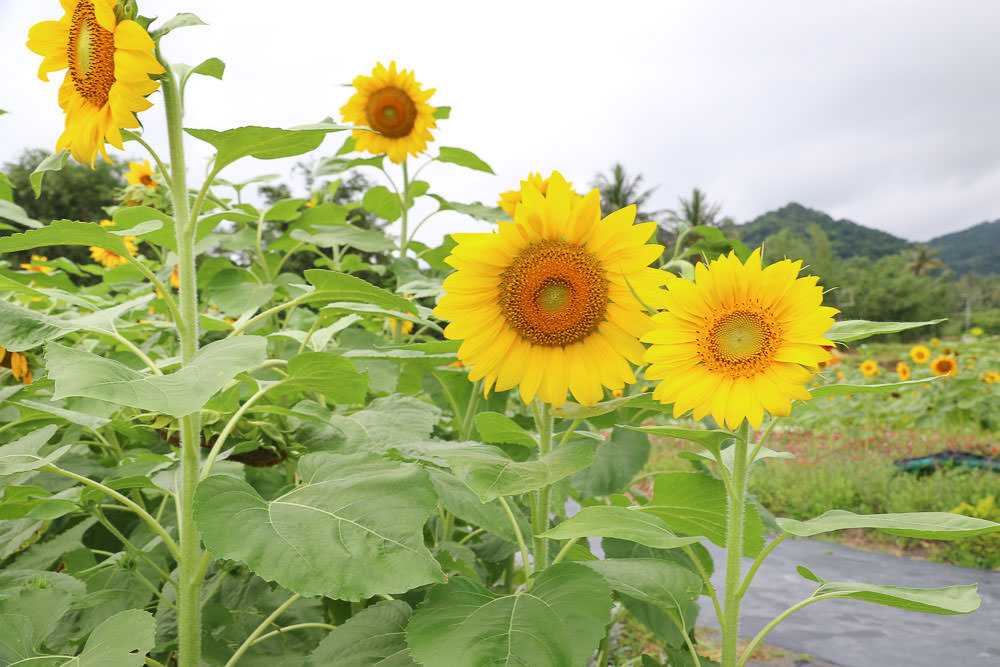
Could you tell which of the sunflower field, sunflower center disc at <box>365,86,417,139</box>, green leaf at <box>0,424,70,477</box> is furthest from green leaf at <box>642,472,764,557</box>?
sunflower center disc at <box>365,86,417,139</box>

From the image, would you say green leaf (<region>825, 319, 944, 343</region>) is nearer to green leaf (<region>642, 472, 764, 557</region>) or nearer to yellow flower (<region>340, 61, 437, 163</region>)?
green leaf (<region>642, 472, 764, 557</region>)

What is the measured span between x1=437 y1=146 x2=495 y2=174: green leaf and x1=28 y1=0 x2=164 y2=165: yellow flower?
1173 mm

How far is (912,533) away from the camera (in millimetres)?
842

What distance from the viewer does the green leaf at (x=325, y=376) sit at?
1.07 metres

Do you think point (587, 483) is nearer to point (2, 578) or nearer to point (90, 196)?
point (2, 578)

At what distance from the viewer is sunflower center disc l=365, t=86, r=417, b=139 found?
2256 millimetres

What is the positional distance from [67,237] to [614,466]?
107cm

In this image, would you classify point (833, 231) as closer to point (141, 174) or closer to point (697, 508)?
point (141, 174)

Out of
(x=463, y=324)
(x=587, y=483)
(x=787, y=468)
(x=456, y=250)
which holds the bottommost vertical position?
(x=787, y=468)

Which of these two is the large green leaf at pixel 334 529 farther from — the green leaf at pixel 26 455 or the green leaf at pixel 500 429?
the green leaf at pixel 26 455

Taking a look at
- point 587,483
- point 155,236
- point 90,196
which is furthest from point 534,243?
point 90,196

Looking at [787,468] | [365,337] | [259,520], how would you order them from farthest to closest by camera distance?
[787,468] < [365,337] < [259,520]

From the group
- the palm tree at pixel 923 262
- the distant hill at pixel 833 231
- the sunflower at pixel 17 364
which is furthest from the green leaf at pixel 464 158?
the palm tree at pixel 923 262

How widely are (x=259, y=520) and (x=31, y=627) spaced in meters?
0.37
